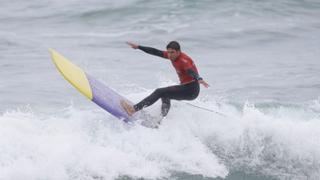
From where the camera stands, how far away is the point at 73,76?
1012 cm

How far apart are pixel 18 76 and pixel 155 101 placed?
5.62 meters

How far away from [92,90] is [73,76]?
1.13ft

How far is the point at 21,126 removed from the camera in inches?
396

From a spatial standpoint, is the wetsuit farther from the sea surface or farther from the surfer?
the sea surface

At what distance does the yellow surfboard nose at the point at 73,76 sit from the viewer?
982 centimetres

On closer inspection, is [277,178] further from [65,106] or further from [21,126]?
[65,106]

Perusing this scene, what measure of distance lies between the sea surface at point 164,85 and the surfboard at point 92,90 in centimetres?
25

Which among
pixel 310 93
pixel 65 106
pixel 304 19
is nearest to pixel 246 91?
pixel 310 93

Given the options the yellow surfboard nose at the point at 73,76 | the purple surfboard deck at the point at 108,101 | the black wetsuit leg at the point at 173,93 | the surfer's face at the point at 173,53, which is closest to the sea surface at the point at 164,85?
the purple surfboard deck at the point at 108,101

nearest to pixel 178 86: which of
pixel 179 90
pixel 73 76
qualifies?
pixel 179 90

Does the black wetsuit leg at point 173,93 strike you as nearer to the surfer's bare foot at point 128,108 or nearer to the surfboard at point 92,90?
the surfer's bare foot at point 128,108

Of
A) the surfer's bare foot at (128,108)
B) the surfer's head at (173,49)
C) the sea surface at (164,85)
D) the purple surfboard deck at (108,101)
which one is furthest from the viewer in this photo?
the surfer's bare foot at (128,108)

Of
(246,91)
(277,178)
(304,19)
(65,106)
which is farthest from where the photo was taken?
(304,19)

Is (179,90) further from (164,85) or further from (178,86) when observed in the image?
(164,85)
